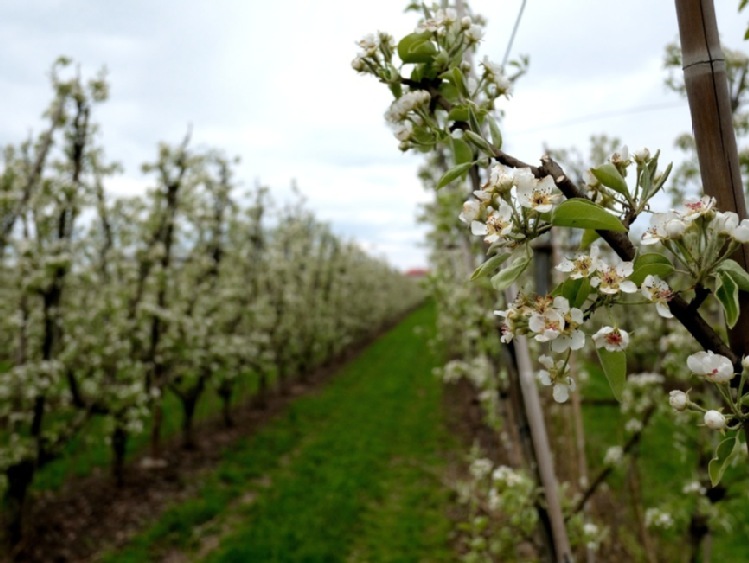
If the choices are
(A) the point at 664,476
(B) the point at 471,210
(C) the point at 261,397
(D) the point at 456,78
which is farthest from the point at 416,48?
(C) the point at 261,397

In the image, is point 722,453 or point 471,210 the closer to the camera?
point 722,453

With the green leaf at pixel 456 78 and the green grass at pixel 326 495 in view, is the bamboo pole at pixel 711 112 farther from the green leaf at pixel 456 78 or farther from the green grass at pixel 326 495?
the green grass at pixel 326 495

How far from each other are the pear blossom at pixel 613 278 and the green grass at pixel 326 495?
4.36 metres

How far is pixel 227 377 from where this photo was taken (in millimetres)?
9477

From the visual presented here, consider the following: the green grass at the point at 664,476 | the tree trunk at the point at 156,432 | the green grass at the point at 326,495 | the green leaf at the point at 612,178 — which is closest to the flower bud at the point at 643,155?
the green leaf at the point at 612,178

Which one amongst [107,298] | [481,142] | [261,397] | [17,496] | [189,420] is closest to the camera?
[481,142]

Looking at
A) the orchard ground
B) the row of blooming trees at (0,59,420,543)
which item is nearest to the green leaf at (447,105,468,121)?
the orchard ground

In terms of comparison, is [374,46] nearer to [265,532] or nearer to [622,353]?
[622,353]

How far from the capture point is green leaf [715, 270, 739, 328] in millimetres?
664

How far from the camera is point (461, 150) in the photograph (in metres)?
1.09

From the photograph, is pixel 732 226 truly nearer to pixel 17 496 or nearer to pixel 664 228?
pixel 664 228

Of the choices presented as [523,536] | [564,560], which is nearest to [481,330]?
[523,536]

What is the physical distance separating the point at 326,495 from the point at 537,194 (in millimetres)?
6598

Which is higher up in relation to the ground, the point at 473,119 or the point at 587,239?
the point at 473,119
